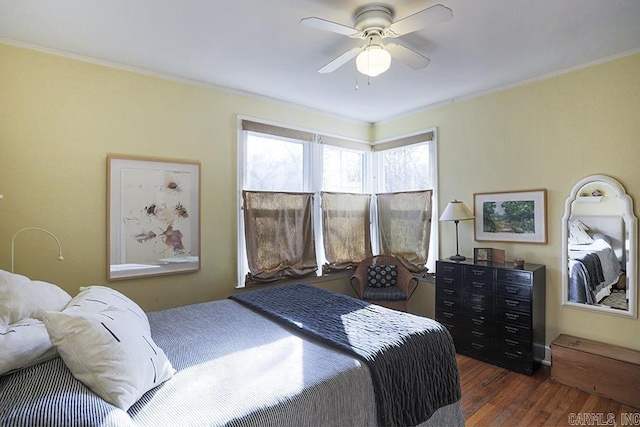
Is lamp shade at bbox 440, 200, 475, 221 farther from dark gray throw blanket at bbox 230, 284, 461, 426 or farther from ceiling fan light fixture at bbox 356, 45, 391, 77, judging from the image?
ceiling fan light fixture at bbox 356, 45, 391, 77

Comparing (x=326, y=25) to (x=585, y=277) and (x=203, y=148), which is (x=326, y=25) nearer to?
(x=203, y=148)

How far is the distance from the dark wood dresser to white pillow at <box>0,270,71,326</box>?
3130 millimetres

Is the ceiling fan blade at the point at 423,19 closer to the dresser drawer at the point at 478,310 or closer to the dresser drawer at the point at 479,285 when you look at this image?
the dresser drawer at the point at 479,285

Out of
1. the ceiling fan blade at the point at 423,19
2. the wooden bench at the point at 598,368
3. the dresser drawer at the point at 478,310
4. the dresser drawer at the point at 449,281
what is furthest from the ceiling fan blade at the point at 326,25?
the wooden bench at the point at 598,368

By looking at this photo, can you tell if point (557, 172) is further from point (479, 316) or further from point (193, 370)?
point (193, 370)

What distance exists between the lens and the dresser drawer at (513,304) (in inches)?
110

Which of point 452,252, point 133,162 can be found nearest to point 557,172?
point 452,252

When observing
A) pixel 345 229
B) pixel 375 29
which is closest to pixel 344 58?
pixel 375 29

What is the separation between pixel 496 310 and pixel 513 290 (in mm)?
253

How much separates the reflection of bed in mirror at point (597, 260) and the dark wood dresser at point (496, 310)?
0.84ft

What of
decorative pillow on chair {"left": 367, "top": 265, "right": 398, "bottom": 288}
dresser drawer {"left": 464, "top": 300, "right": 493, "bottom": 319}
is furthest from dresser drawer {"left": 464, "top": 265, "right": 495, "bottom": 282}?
decorative pillow on chair {"left": 367, "top": 265, "right": 398, "bottom": 288}

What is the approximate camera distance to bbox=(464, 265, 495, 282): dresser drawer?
3027 millimetres

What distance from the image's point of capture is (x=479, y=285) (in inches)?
122

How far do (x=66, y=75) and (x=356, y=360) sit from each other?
292 centimetres
